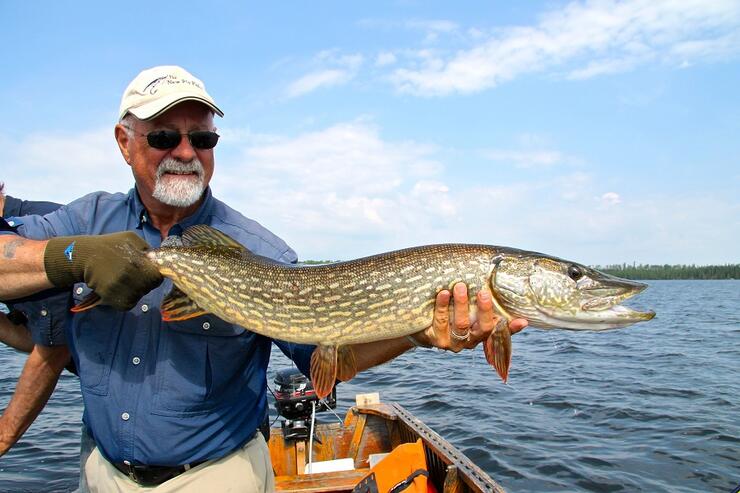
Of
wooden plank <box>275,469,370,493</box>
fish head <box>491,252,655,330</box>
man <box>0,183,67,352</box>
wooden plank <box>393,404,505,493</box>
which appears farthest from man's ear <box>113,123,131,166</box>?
wooden plank <box>393,404,505,493</box>

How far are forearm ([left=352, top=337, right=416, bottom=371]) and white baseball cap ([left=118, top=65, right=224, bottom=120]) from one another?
1.53 meters

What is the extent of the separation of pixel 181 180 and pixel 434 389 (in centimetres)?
902

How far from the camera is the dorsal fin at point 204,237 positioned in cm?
272

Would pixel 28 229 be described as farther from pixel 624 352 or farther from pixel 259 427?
pixel 624 352

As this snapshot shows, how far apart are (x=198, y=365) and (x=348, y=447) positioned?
3.92m

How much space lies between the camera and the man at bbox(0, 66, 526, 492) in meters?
2.38

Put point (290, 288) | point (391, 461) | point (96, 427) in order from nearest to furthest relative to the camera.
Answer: point (96, 427), point (290, 288), point (391, 461)

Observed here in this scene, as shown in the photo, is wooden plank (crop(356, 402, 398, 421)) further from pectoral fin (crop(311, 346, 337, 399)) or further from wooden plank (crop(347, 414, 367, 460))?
pectoral fin (crop(311, 346, 337, 399))

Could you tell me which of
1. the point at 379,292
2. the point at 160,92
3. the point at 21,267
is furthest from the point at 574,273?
the point at 21,267

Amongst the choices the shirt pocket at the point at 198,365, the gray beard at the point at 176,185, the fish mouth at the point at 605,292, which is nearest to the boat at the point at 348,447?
the fish mouth at the point at 605,292

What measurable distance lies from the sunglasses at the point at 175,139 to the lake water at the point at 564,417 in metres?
5.39

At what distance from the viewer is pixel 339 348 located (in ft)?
9.51

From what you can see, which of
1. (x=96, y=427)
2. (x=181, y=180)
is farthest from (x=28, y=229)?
(x=96, y=427)

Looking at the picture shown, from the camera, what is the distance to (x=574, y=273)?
9.86 ft
